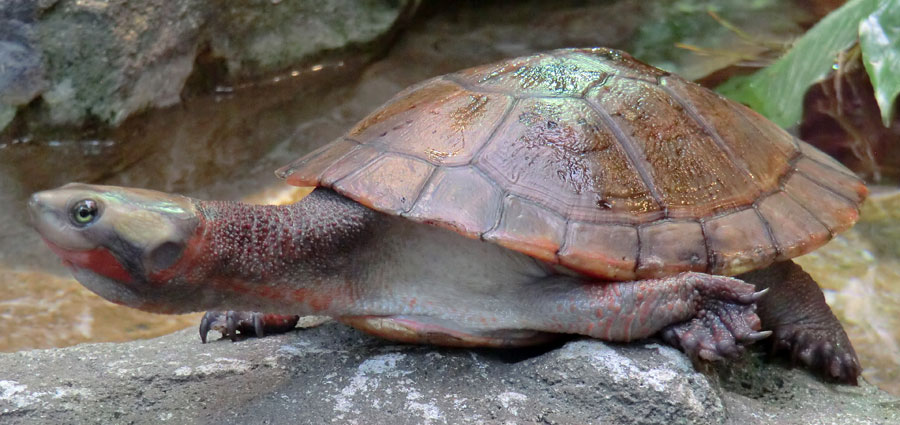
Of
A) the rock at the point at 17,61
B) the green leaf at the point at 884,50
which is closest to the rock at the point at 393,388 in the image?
the green leaf at the point at 884,50

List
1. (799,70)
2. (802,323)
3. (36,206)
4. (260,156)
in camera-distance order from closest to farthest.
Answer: (36,206)
(802,323)
(799,70)
(260,156)

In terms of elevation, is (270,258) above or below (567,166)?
below

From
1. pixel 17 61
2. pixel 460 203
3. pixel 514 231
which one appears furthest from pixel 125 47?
pixel 514 231

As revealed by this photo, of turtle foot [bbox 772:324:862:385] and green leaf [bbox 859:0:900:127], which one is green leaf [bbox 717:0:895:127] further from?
turtle foot [bbox 772:324:862:385]

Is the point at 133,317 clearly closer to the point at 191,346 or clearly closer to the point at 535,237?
the point at 191,346

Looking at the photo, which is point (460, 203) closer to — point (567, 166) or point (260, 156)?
point (567, 166)

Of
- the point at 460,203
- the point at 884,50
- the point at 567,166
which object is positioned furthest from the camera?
the point at 884,50
